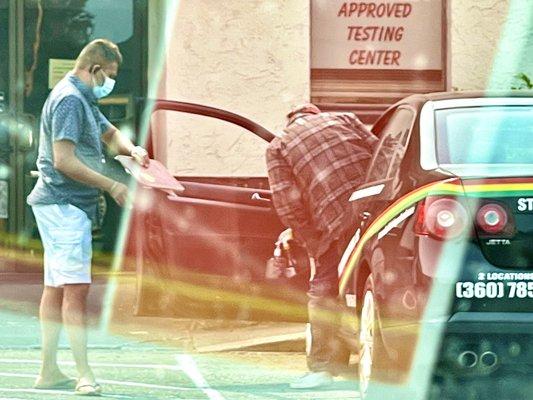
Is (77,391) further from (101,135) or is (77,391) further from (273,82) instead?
(273,82)

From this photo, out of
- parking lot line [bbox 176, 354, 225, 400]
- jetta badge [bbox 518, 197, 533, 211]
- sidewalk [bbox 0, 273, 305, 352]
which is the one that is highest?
jetta badge [bbox 518, 197, 533, 211]

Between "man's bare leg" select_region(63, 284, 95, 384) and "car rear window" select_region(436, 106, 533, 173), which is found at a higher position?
"car rear window" select_region(436, 106, 533, 173)

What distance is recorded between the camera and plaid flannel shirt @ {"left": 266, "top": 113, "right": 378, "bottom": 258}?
813cm

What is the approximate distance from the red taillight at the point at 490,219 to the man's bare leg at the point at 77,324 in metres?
2.55

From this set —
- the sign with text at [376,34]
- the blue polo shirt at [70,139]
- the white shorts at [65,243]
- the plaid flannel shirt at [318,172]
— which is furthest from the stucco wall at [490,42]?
the white shorts at [65,243]

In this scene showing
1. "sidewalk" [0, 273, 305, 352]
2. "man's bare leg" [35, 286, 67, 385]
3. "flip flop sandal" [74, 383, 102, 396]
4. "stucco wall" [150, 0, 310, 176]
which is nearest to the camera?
"flip flop sandal" [74, 383, 102, 396]

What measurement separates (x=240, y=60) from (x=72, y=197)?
5655 mm

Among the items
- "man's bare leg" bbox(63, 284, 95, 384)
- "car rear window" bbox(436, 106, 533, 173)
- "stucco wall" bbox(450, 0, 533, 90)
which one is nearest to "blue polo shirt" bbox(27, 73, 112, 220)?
"man's bare leg" bbox(63, 284, 95, 384)

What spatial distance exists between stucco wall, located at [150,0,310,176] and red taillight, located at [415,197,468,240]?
7.06 m

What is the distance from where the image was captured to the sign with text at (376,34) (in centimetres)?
1363

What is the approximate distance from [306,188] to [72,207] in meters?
1.29

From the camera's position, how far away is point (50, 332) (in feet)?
25.9

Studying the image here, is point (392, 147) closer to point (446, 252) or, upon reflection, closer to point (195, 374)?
point (446, 252)

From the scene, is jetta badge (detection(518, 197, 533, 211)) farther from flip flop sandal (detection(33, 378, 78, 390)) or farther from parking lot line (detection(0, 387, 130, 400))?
flip flop sandal (detection(33, 378, 78, 390))
